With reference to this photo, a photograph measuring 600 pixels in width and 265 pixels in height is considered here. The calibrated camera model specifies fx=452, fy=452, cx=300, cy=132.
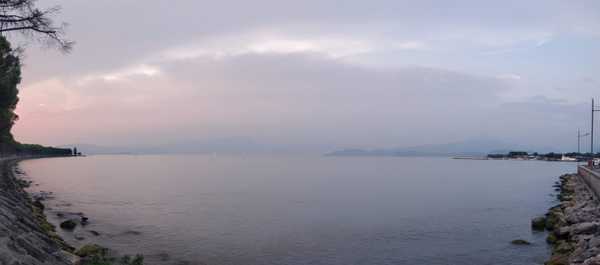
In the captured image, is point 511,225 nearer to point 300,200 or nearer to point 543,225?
point 543,225

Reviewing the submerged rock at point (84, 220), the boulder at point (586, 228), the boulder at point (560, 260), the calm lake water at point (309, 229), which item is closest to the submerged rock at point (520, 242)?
the calm lake water at point (309, 229)

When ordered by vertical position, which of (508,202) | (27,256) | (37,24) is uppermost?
(37,24)

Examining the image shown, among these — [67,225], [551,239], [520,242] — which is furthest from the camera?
[67,225]

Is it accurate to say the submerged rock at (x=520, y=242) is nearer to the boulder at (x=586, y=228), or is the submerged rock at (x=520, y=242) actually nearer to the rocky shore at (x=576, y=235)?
the rocky shore at (x=576, y=235)

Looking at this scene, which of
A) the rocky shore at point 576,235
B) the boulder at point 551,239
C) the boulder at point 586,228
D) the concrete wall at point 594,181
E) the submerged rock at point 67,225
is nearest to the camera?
the rocky shore at point 576,235

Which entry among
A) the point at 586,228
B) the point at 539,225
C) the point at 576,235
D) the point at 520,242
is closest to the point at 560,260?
the point at 576,235

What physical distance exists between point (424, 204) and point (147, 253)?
30.3m

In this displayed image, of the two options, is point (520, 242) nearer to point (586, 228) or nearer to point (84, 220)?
point (586, 228)

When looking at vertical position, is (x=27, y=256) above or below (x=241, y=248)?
above

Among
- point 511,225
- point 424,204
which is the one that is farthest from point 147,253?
point 424,204

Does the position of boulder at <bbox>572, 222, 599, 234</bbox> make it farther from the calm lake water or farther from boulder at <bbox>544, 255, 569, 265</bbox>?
boulder at <bbox>544, 255, 569, 265</bbox>

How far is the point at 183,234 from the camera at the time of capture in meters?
27.6

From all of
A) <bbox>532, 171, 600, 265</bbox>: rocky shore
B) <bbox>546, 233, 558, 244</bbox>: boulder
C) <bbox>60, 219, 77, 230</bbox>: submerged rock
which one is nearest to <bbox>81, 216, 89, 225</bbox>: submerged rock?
<bbox>60, 219, 77, 230</bbox>: submerged rock

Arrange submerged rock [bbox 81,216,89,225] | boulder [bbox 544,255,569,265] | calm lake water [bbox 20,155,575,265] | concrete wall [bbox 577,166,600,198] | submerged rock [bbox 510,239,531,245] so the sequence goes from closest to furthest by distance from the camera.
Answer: boulder [bbox 544,255,569,265] < calm lake water [bbox 20,155,575,265] < submerged rock [bbox 510,239,531,245] < submerged rock [bbox 81,216,89,225] < concrete wall [bbox 577,166,600,198]
